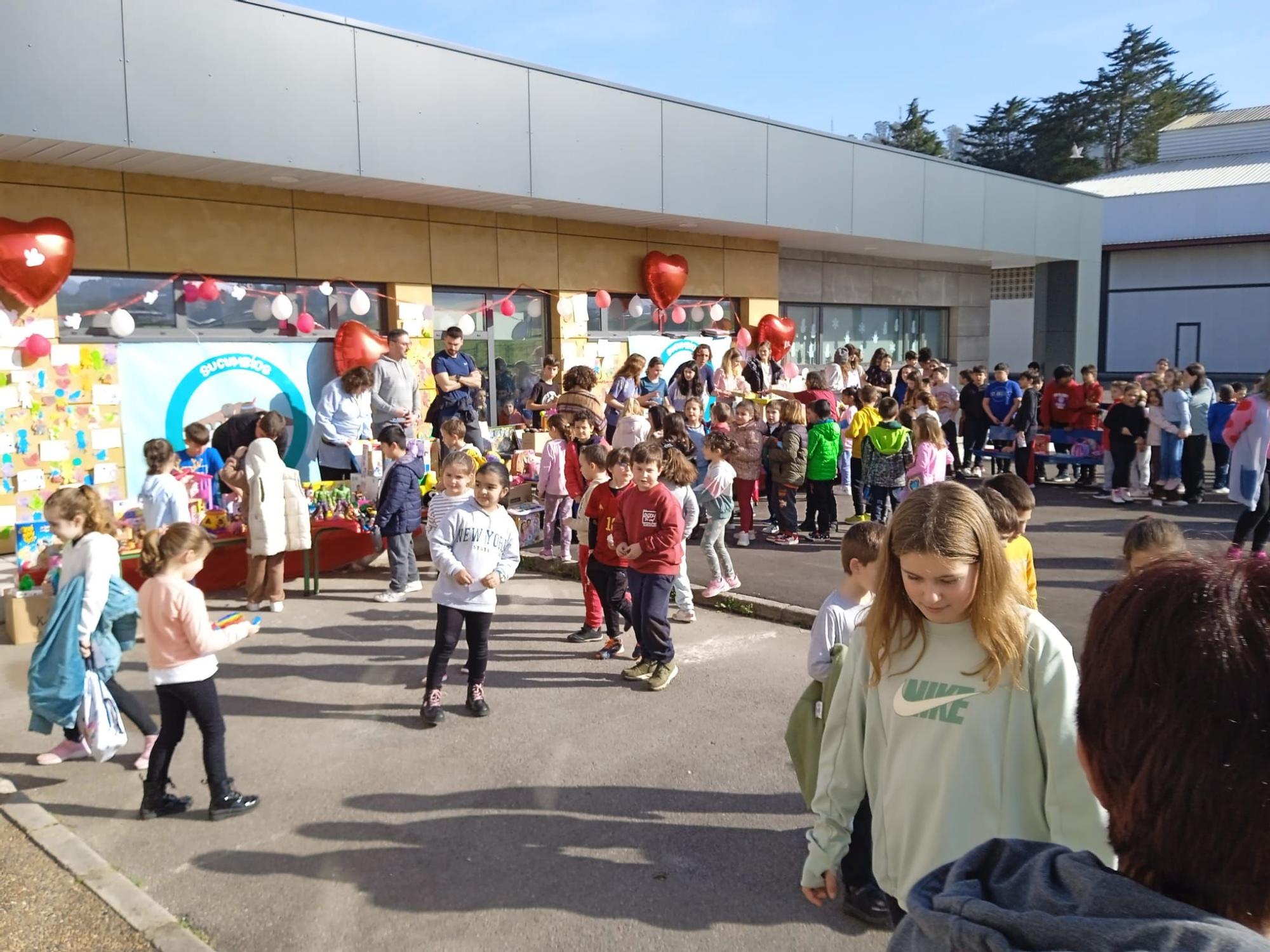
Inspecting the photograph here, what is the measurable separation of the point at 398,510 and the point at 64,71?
16.2 ft

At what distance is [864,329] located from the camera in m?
21.8

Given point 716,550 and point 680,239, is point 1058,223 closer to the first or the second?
point 680,239

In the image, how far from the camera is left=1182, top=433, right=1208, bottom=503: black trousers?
13.8m

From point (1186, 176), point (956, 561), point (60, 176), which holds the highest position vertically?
point (1186, 176)

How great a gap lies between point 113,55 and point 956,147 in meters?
74.2

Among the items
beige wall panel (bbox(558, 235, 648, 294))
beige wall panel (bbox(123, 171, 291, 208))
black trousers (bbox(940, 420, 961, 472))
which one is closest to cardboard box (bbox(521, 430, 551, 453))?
beige wall panel (bbox(558, 235, 648, 294))

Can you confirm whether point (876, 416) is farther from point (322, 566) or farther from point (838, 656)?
point (838, 656)

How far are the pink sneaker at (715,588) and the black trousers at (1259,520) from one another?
16.2 feet

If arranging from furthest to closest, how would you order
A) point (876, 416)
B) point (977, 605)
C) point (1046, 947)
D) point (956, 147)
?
1. point (956, 147)
2. point (876, 416)
3. point (977, 605)
4. point (1046, 947)

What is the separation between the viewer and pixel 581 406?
1065 centimetres

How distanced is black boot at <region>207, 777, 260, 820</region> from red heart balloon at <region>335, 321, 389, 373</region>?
7.72 metres

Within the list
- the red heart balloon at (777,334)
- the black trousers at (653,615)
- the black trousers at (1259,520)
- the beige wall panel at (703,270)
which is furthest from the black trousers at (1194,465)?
the black trousers at (653,615)

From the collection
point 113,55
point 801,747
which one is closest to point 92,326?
point 113,55

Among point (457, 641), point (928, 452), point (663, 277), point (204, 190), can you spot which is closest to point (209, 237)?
point (204, 190)
